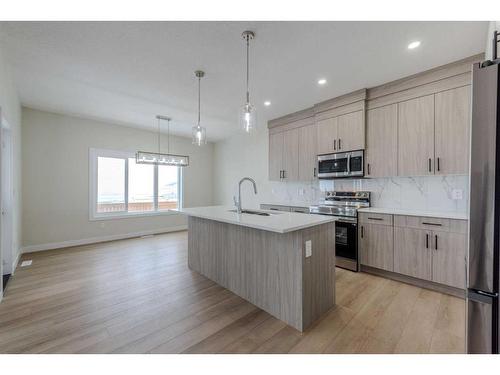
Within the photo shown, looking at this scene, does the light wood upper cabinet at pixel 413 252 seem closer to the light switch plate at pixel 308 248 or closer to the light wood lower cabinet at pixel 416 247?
the light wood lower cabinet at pixel 416 247

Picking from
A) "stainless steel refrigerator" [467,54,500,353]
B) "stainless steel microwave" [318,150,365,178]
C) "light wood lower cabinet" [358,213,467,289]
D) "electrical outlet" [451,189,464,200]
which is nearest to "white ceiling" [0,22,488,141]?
"stainless steel microwave" [318,150,365,178]

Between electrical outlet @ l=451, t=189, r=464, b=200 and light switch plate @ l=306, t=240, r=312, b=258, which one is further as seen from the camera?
electrical outlet @ l=451, t=189, r=464, b=200

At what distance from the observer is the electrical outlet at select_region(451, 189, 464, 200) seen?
2824mm

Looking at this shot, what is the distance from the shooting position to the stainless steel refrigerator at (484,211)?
99 cm

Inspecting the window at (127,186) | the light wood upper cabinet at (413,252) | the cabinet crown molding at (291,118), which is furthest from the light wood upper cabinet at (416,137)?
the window at (127,186)

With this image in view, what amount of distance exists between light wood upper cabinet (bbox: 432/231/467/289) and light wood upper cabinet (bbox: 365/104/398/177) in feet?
3.27

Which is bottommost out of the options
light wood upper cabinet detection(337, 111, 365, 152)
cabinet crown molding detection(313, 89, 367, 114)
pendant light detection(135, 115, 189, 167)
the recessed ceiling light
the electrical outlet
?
the electrical outlet

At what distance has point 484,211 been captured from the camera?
3.30 ft

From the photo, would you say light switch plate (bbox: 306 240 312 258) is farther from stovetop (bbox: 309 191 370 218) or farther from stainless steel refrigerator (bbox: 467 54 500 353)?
stovetop (bbox: 309 191 370 218)

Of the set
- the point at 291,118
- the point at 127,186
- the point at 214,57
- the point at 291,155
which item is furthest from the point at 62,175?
the point at 291,118

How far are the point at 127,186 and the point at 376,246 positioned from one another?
17.8ft

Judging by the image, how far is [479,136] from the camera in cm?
101

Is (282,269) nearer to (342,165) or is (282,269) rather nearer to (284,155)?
(342,165)
